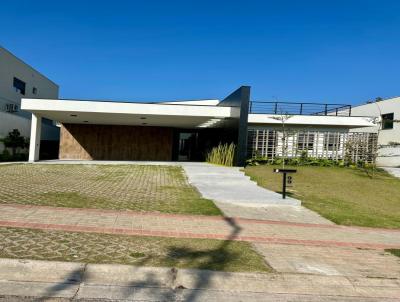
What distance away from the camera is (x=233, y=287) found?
404 centimetres

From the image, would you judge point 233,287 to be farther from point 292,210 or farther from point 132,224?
point 292,210

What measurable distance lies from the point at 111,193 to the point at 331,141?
16.3 metres

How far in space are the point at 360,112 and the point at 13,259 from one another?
95.4ft

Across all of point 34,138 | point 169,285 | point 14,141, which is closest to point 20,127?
point 14,141

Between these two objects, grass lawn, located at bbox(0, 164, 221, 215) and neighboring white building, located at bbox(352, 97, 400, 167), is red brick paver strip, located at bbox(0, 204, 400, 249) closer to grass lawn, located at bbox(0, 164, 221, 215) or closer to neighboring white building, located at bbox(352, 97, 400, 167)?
grass lawn, located at bbox(0, 164, 221, 215)

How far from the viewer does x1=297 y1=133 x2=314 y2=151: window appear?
2206 cm

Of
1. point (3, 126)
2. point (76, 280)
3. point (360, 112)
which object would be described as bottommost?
point (76, 280)

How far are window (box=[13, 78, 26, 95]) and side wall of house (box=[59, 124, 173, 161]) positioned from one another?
6.14 metres

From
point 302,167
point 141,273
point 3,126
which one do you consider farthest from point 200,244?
point 3,126

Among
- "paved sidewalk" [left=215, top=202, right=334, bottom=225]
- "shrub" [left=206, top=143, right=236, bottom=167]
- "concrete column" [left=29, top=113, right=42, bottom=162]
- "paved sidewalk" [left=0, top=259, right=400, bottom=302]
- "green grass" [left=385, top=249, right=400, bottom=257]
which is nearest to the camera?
"paved sidewalk" [left=0, top=259, right=400, bottom=302]

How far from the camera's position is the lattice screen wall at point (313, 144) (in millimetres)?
21844

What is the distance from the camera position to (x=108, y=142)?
2711cm

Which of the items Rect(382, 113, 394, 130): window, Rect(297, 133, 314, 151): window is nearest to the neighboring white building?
Rect(382, 113, 394, 130): window

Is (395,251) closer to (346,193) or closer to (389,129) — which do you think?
(346,193)
